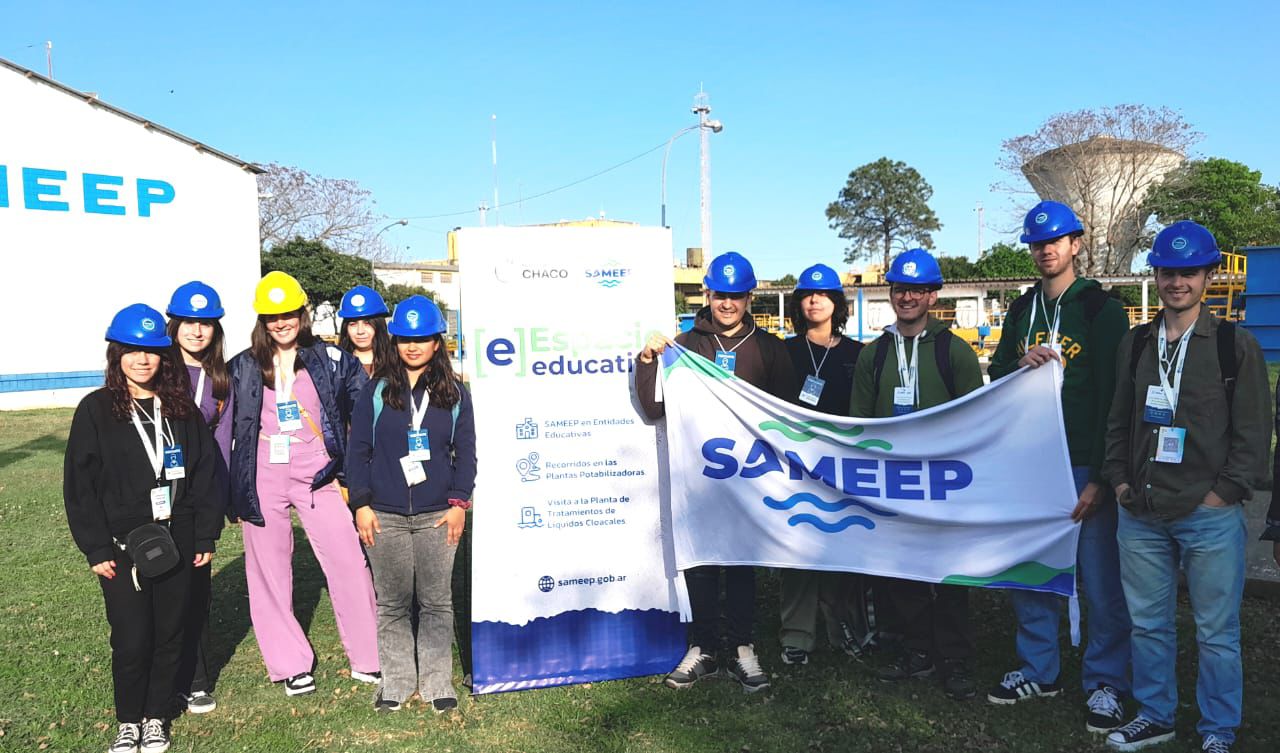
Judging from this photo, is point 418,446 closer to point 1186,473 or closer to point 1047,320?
point 1047,320

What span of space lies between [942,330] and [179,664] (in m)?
4.31

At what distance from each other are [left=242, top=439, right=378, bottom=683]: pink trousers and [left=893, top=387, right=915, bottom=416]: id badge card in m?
3.03

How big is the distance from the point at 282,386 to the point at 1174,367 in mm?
4310

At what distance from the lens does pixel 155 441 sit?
4047 mm

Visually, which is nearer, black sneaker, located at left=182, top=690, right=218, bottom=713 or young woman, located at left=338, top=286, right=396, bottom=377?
black sneaker, located at left=182, top=690, right=218, bottom=713

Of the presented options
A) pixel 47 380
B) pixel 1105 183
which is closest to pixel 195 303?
pixel 47 380

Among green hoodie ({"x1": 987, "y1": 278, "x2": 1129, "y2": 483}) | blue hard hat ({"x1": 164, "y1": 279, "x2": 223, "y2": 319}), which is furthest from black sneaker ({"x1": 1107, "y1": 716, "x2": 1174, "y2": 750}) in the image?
blue hard hat ({"x1": 164, "y1": 279, "x2": 223, "y2": 319})

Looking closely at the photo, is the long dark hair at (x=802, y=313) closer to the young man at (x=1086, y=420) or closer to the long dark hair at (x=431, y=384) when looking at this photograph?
the young man at (x=1086, y=420)

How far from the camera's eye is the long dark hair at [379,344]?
14.6 feet

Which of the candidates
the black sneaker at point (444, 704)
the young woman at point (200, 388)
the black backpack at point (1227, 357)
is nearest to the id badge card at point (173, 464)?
the young woman at point (200, 388)

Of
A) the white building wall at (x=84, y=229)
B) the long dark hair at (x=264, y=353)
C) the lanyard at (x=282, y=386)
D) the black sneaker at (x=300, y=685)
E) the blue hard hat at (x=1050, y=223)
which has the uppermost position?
the white building wall at (x=84, y=229)

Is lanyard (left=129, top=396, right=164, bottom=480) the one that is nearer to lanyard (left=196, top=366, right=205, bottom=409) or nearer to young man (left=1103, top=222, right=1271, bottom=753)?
lanyard (left=196, top=366, right=205, bottom=409)

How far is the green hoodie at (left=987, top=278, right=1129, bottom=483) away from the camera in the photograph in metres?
4.09

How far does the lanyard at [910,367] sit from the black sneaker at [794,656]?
1590mm
